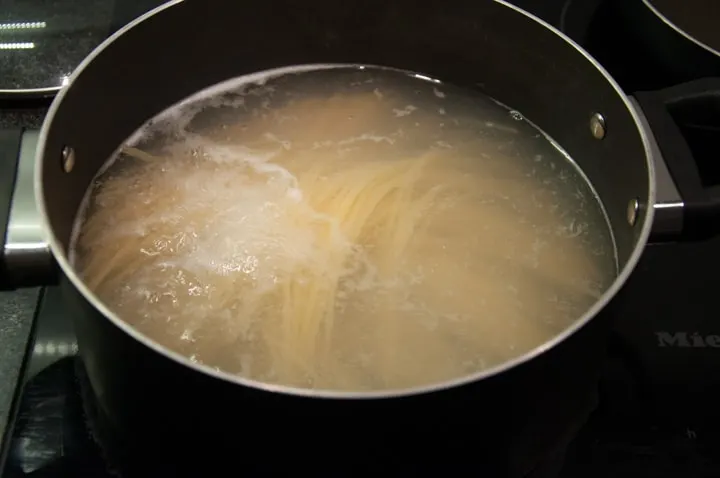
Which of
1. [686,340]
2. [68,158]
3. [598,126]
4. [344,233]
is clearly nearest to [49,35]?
[68,158]

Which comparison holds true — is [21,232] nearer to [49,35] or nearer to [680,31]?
[49,35]

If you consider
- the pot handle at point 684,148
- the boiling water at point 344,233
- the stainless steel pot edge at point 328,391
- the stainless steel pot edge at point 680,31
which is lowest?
the boiling water at point 344,233

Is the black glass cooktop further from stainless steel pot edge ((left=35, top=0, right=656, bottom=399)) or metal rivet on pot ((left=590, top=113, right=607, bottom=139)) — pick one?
metal rivet on pot ((left=590, top=113, right=607, bottom=139))

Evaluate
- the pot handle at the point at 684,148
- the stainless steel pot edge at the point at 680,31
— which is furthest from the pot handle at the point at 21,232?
the stainless steel pot edge at the point at 680,31

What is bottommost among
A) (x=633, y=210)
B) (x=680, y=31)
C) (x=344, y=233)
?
(x=344, y=233)

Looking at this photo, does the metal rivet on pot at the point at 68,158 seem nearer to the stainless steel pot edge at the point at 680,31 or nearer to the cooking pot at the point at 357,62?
the cooking pot at the point at 357,62

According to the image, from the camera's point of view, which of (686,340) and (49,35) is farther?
(49,35)

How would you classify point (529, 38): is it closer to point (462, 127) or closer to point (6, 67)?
Result: point (462, 127)
